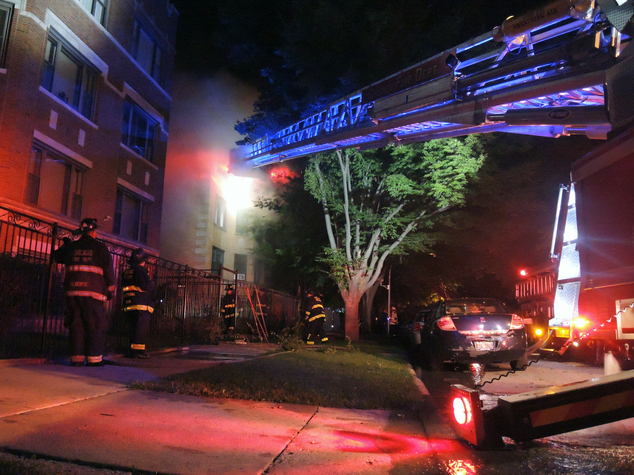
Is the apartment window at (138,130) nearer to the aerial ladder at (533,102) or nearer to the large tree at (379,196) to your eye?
the large tree at (379,196)

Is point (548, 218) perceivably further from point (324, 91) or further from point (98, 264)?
point (98, 264)

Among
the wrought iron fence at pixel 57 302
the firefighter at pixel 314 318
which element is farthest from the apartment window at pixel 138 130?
the firefighter at pixel 314 318

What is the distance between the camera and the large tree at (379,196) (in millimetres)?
14555

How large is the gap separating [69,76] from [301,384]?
11.5m

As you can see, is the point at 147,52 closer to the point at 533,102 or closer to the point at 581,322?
the point at 533,102

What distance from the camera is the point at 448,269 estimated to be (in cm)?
2452

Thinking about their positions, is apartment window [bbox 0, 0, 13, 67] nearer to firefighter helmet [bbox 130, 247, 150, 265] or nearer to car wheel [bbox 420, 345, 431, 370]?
firefighter helmet [bbox 130, 247, 150, 265]

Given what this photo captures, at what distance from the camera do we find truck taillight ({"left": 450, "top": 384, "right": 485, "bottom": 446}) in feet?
11.4

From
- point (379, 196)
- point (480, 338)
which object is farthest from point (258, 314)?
point (480, 338)

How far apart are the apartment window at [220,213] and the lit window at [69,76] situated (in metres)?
13.1

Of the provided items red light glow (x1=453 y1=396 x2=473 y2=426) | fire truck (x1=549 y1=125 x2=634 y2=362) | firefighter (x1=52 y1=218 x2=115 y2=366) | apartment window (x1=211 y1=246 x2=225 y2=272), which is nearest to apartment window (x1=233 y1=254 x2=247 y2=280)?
apartment window (x1=211 y1=246 x2=225 y2=272)

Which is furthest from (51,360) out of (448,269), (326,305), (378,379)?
(326,305)

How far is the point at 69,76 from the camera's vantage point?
13.4 metres

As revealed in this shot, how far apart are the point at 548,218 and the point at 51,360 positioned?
18.1m
